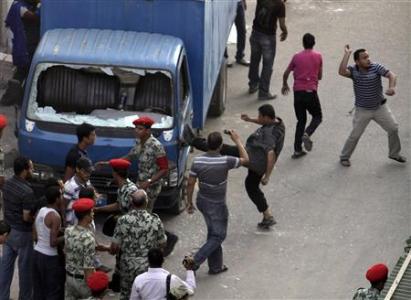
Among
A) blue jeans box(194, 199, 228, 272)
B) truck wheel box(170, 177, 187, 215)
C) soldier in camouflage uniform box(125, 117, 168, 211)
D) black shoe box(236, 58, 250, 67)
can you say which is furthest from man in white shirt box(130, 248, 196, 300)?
black shoe box(236, 58, 250, 67)

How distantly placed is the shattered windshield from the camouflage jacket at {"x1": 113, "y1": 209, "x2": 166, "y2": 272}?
2.88 m

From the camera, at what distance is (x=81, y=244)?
10797 millimetres

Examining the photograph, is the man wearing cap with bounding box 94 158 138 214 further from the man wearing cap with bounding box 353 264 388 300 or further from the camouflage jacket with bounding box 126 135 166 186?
the man wearing cap with bounding box 353 264 388 300

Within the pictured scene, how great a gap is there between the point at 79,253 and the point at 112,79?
367 centimetres

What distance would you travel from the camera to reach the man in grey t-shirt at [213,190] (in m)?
12.5

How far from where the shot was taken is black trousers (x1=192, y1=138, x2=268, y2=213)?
13.5m

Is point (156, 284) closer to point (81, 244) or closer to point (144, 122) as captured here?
point (81, 244)

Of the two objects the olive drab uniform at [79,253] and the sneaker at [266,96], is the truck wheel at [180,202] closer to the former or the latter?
the olive drab uniform at [79,253]

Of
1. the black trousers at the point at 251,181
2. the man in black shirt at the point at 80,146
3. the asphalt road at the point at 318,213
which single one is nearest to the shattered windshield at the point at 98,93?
the black trousers at the point at 251,181

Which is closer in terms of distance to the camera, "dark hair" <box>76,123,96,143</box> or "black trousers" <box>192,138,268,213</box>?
"dark hair" <box>76,123,96,143</box>

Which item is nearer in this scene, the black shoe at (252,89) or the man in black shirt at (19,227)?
the man in black shirt at (19,227)

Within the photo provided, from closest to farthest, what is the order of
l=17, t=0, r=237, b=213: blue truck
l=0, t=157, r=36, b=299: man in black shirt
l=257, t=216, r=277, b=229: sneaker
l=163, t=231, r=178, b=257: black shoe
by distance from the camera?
l=0, t=157, r=36, b=299: man in black shirt, l=163, t=231, r=178, b=257: black shoe, l=17, t=0, r=237, b=213: blue truck, l=257, t=216, r=277, b=229: sneaker

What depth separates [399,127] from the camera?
17250 mm

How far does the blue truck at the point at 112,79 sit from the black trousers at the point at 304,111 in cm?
187
